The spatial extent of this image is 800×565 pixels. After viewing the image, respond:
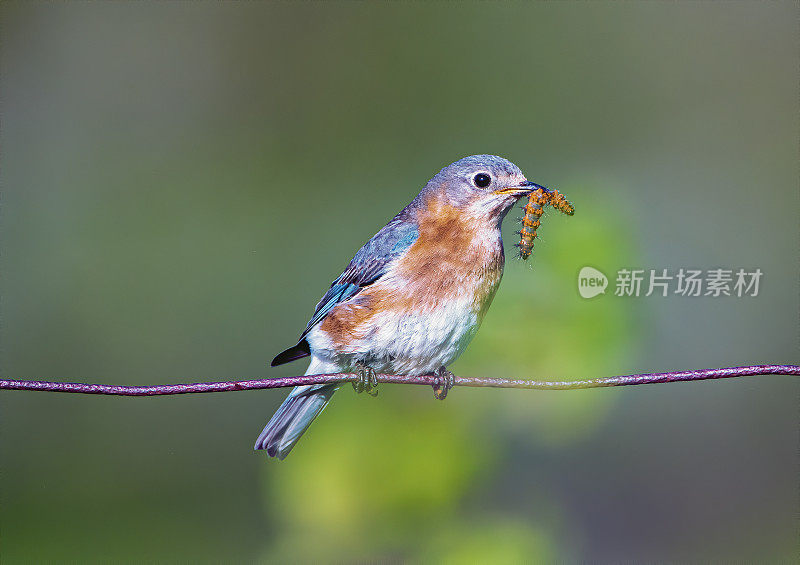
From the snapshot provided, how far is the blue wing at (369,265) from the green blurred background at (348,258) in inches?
18.7

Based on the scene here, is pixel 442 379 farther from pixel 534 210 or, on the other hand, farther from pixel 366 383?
pixel 534 210

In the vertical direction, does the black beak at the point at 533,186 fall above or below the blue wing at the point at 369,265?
above

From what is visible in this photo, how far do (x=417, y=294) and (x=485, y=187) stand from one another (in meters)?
0.67

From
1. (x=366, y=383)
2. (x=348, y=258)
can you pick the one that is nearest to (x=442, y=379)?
(x=366, y=383)

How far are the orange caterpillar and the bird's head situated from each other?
0.19 feet

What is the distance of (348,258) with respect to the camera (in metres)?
7.54

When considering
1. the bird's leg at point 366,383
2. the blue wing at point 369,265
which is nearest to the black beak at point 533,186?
the blue wing at point 369,265

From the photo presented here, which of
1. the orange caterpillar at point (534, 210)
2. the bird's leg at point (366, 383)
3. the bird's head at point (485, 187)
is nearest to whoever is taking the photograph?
the bird's leg at point (366, 383)

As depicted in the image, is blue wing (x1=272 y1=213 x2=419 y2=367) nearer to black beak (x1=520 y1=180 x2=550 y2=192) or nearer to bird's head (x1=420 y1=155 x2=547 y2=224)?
bird's head (x1=420 y1=155 x2=547 y2=224)

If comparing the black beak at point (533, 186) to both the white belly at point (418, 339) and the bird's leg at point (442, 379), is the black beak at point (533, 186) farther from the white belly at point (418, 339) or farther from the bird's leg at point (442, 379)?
the bird's leg at point (442, 379)

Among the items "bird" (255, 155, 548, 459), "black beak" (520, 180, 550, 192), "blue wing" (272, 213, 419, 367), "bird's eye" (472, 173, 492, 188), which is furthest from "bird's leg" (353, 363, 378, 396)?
"black beak" (520, 180, 550, 192)

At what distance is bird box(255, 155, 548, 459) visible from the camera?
152 inches

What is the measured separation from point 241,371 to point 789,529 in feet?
14.0

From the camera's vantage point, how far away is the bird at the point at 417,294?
3.87m
